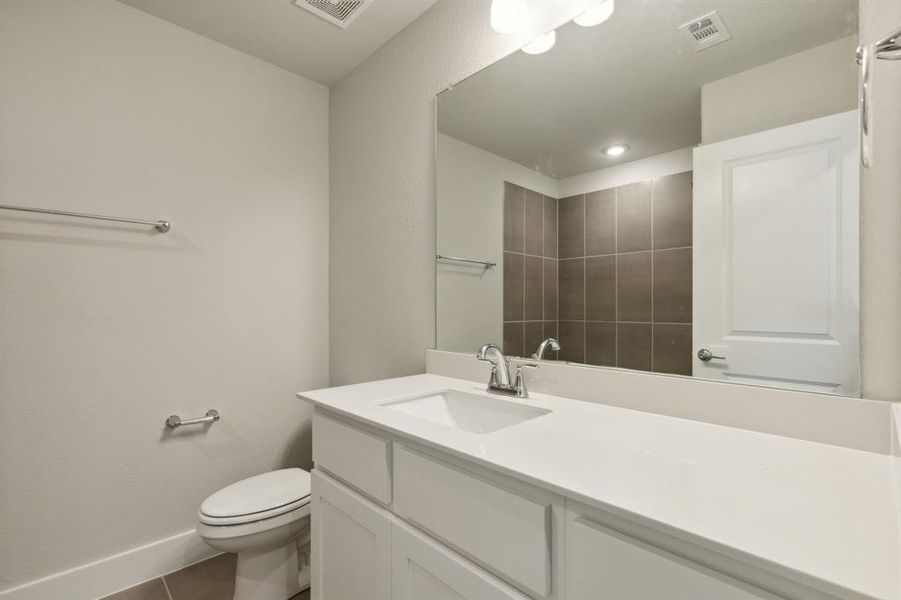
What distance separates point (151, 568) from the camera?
5.57 feet

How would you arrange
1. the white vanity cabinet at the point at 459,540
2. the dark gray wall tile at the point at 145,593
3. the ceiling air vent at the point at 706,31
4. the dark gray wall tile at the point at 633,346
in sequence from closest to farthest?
the white vanity cabinet at the point at 459,540, the ceiling air vent at the point at 706,31, the dark gray wall tile at the point at 633,346, the dark gray wall tile at the point at 145,593

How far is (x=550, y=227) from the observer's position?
133 cm

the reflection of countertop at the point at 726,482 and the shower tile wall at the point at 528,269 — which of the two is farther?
the shower tile wall at the point at 528,269

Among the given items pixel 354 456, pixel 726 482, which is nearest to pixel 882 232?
pixel 726 482

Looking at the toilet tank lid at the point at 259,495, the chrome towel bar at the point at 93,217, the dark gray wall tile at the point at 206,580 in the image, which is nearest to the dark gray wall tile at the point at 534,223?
the toilet tank lid at the point at 259,495

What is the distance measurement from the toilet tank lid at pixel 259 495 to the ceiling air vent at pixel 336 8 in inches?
77.3

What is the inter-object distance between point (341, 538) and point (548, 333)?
2.86ft

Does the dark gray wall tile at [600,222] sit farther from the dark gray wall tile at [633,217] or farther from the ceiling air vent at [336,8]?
the ceiling air vent at [336,8]

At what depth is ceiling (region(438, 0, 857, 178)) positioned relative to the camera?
0.91 m

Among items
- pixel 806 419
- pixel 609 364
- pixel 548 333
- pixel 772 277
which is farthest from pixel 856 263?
pixel 548 333

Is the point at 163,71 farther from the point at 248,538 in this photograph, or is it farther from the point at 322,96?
the point at 248,538

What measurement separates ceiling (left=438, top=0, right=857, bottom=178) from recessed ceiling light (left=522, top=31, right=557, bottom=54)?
0.07 ft

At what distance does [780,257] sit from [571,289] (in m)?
0.52

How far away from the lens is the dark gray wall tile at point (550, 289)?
1.31 m
